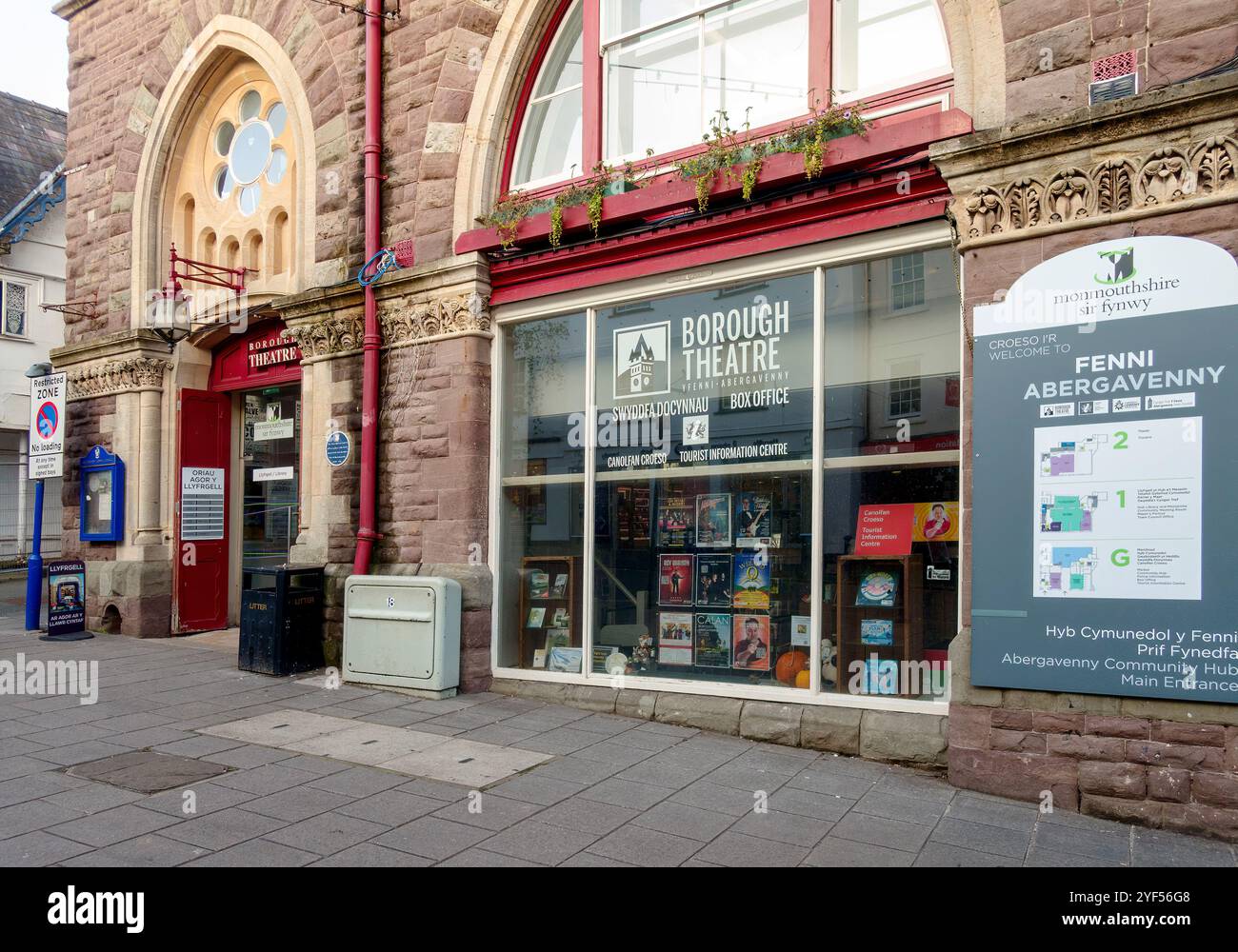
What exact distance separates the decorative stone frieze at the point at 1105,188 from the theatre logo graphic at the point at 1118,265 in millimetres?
250

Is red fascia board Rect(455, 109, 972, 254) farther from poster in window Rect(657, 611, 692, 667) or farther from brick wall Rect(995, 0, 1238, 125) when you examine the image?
poster in window Rect(657, 611, 692, 667)

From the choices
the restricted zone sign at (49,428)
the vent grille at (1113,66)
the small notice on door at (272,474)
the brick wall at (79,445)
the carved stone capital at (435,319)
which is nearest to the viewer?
the vent grille at (1113,66)

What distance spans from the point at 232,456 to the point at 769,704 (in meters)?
8.84

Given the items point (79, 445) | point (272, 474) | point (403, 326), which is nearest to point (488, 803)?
point (403, 326)

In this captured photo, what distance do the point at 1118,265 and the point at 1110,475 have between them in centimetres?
125

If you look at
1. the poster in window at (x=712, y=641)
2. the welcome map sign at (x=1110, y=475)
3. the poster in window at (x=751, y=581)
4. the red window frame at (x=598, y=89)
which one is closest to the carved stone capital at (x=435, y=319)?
the red window frame at (x=598, y=89)

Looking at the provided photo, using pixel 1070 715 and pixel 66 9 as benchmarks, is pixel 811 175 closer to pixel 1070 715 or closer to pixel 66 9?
pixel 1070 715

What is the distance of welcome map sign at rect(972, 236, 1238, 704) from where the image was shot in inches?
199

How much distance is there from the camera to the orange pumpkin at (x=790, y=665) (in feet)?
22.6

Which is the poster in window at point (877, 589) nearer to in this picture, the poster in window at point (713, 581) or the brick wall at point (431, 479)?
the poster in window at point (713, 581)

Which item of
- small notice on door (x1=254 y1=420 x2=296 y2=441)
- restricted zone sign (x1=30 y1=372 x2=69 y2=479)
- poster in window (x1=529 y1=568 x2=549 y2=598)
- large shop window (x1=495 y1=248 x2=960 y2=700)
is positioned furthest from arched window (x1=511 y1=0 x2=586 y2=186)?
restricted zone sign (x1=30 y1=372 x2=69 y2=479)

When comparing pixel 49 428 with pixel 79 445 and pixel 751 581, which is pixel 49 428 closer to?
pixel 79 445

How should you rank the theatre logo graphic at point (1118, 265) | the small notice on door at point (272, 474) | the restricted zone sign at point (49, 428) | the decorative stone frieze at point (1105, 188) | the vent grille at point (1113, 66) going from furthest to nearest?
the small notice on door at point (272, 474) < the restricted zone sign at point (49, 428) < the vent grille at point (1113, 66) < the theatre logo graphic at point (1118, 265) < the decorative stone frieze at point (1105, 188)
